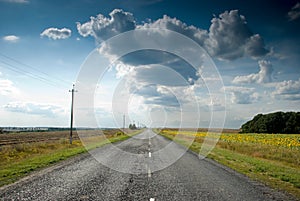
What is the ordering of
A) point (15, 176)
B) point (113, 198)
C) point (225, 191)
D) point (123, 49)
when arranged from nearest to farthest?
point (113, 198) < point (225, 191) < point (15, 176) < point (123, 49)

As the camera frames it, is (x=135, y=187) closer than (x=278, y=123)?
Yes

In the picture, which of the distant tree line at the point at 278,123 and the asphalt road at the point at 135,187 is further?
the distant tree line at the point at 278,123

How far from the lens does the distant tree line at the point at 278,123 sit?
268 ft

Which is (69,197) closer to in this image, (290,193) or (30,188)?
(30,188)

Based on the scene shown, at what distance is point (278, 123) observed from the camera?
85.9 m

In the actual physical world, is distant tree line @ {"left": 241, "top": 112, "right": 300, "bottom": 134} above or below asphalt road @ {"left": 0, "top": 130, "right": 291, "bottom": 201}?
above

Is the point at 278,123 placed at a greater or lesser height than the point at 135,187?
greater

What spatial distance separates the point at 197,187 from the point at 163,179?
170cm

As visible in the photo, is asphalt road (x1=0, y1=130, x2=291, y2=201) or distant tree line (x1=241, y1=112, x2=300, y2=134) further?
distant tree line (x1=241, y1=112, x2=300, y2=134)

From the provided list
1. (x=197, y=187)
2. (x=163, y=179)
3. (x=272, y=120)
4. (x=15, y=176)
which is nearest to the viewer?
(x=197, y=187)

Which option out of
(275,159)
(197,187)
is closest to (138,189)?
(197,187)

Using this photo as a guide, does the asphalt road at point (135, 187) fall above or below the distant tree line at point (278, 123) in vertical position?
below

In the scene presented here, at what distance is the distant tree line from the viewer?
8168 centimetres

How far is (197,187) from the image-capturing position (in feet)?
27.7
